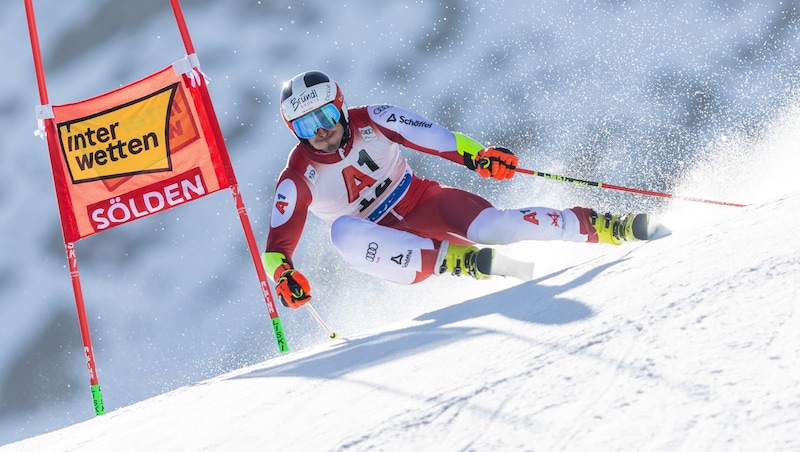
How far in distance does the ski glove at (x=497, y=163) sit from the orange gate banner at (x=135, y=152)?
1.92 meters

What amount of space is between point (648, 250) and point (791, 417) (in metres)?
1.49

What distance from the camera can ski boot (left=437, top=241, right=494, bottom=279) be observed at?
3670 mm

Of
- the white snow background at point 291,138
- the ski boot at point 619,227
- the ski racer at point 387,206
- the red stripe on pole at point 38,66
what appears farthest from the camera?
the white snow background at point 291,138

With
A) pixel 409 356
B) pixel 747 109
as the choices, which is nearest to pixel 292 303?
pixel 409 356

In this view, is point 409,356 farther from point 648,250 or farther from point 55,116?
point 55,116

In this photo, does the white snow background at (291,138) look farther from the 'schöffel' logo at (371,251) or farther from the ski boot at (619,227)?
the ski boot at (619,227)

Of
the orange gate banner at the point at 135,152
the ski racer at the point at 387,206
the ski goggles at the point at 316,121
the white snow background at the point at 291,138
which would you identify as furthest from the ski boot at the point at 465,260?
the white snow background at the point at 291,138

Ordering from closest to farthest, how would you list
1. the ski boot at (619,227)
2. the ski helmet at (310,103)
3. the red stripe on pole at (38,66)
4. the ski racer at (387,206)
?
1. the ski boot at (619,227)
2. the ski racer at (387,206)
3. the ski helmet at (310,103)
4. the red stripe on pole at (38,66)

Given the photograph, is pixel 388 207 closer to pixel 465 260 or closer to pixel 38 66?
pixel 465 260

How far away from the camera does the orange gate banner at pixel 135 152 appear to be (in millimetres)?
5223

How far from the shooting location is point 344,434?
177 centimetres

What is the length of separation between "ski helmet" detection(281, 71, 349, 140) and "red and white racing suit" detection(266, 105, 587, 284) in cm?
13

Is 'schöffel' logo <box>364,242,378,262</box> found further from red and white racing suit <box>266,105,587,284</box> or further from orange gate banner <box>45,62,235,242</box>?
orange gate banner <box>45,62,235,242</box>

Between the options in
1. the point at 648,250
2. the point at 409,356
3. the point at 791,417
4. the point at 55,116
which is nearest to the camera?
the point at 791,417
